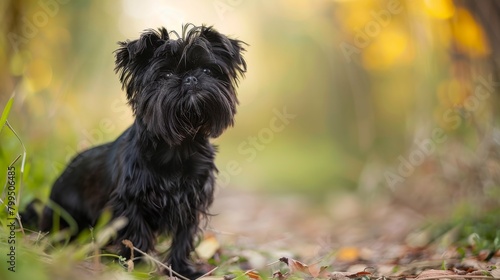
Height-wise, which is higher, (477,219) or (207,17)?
(207,17)

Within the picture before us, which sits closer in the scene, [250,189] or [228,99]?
[228,99]

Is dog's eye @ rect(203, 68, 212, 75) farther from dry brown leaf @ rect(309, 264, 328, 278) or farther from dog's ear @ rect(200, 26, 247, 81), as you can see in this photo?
dry brown leaf @ rect(309, 264, 328, 278)

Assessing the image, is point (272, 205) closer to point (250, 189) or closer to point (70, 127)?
point (250, 189)

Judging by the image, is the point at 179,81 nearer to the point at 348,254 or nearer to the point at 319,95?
the point at 348,254

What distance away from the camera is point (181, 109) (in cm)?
293

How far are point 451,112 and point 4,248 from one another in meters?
4.57

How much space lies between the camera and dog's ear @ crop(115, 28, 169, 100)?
2969 mm

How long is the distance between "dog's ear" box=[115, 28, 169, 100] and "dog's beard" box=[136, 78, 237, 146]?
0.16m

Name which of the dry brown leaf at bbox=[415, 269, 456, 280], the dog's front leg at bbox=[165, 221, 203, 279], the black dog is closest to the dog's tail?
the black dog

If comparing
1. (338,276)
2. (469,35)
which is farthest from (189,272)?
(469,35)

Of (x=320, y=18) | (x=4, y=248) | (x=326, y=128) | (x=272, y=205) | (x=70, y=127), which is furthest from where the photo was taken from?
(x=326, y=128)

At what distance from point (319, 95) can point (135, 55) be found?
288 inches

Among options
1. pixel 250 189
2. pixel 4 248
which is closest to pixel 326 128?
pixel 250 189

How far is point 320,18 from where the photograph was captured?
27.8 feet
